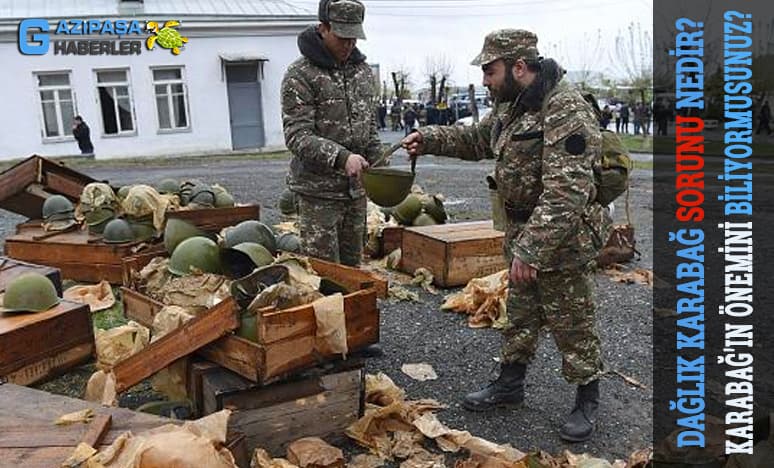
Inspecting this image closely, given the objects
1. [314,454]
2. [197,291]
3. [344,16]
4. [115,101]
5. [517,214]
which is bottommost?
[314,454]

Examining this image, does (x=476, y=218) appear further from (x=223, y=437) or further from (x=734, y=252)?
(x=223, y=437)

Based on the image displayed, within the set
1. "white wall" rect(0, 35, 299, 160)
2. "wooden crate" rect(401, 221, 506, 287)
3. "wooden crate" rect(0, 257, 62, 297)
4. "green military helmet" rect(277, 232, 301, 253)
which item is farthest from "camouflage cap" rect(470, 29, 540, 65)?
"white wall" rect(0, 35, 299, 160)

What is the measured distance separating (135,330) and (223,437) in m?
1.88

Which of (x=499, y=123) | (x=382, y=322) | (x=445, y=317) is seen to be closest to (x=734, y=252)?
(x=445, y=317)

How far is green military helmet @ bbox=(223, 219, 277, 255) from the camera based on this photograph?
4.07m

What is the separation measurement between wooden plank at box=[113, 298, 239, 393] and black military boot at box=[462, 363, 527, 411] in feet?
4.63

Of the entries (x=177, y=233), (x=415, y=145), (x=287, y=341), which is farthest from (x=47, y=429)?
(x=177, y=233)

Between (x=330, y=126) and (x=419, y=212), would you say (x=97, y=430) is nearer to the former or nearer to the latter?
(x=330, y=126)

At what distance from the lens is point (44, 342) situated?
3.99m

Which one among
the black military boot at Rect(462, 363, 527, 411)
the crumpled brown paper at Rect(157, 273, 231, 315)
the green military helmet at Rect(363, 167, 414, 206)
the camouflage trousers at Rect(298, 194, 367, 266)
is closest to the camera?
the crumpled brown paper at Rect(157, 273, 231, 315)

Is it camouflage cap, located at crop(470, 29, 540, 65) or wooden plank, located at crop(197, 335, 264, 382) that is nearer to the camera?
wooden plank, located at crop(197, 335, 264, 382)

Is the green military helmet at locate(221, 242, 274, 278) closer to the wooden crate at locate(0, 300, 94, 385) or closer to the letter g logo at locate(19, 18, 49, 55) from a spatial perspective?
the wooden crate at locate(0, 300, 94, 385)

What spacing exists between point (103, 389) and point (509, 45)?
2.50 meters

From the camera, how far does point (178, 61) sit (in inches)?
904
